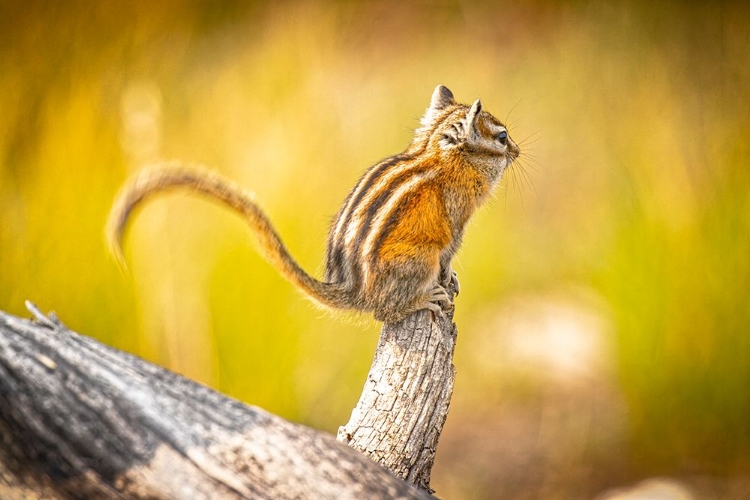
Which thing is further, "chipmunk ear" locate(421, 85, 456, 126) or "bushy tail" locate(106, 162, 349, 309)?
"chipmunk ear" locate(421, 85, 456, 126)

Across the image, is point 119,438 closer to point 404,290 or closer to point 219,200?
point 219,200

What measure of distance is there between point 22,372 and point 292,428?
57 centimetres

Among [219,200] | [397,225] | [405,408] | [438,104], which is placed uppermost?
[438,104]

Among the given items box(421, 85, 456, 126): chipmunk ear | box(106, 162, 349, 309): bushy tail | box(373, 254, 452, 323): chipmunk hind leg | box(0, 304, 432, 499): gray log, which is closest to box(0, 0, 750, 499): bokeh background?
box(421, 85, 456, 126): chipmunk ear

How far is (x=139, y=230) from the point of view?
3908mm

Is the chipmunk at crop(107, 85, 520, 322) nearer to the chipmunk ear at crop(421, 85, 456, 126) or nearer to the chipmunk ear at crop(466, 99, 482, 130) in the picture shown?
the chipmunk ear at crop(466, 99, 482, 130)

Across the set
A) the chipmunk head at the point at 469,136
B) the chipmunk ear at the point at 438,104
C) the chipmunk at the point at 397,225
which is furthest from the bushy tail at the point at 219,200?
the chipmunk ear at the point at 438,104

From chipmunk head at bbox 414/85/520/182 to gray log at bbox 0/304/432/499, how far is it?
128 cm

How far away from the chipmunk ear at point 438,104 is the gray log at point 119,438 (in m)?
1.43

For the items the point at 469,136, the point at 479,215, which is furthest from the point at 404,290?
the point at 479,215

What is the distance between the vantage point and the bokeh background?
153 inches

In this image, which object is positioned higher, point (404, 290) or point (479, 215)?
point (479, 215)

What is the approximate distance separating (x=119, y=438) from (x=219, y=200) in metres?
0.83

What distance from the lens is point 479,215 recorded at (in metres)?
3.84
